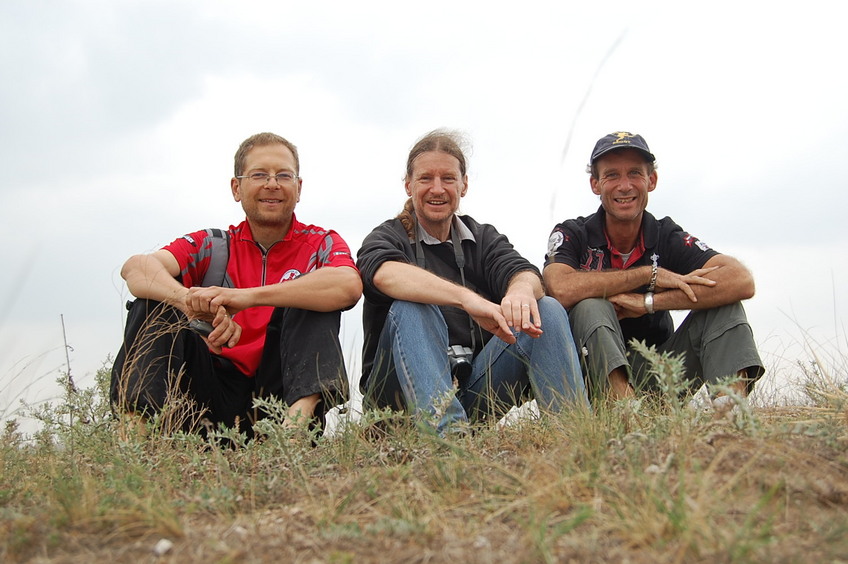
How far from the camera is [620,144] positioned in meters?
5.01

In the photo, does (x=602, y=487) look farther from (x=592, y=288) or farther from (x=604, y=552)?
(x=592, y=288)

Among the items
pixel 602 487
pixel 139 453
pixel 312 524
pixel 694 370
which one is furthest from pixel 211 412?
pixel 694 370

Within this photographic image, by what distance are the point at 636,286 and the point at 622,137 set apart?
1063 mm

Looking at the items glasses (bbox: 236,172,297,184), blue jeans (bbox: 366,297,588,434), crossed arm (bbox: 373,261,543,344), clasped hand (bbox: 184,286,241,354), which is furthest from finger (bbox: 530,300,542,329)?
glasses (bbox: 236,172,297,184)

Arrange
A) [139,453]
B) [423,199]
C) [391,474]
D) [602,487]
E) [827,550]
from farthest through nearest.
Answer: [423,199]
[139,453]
[391,474]
[602,487]
[827,550]

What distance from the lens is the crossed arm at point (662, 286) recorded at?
4.59 meters

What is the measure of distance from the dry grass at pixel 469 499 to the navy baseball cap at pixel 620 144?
239cm

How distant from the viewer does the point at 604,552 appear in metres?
1.92

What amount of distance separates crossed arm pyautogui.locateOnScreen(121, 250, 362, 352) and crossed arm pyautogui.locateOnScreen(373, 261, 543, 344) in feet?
0.78

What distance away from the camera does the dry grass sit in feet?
6.44

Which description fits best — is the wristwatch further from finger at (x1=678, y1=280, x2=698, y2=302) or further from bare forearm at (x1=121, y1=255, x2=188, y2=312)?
bare forearm at (x1=121, y1=255, x2=188, y2=312)

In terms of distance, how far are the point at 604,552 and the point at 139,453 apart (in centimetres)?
203

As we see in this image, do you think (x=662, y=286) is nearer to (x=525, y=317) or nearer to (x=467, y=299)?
(x=525, y=317)

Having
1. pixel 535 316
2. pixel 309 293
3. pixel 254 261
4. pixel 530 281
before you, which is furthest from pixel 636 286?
pixel 254 261
